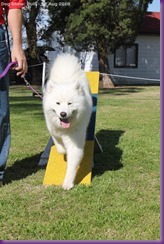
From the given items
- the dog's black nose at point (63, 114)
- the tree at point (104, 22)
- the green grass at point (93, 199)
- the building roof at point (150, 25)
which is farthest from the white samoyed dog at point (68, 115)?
the building roof at point (150, 25)

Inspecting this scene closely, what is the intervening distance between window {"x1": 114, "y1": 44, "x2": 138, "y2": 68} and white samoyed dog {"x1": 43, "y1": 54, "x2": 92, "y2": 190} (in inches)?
839

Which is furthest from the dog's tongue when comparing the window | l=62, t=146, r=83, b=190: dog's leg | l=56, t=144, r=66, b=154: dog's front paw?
the window

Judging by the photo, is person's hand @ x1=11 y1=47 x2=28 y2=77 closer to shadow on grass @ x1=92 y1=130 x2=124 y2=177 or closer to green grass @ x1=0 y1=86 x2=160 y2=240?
green grass @ x1=0 y1=86 x2=160 y2=240

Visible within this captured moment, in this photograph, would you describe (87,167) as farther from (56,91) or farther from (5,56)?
(5,56)

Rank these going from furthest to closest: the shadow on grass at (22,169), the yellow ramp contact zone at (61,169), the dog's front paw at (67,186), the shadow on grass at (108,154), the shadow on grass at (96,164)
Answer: the shadow on grass at (108,154) < the shadow on grass at (96,164) < the shadow on grass at (22,169) < the yellow ramp contact zone at (61,169) < the dog's front paw at (67,186)

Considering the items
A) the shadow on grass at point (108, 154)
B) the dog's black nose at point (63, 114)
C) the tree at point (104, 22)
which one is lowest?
the shadow on grass at point (108, 154)

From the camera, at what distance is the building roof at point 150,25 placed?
2491 cm

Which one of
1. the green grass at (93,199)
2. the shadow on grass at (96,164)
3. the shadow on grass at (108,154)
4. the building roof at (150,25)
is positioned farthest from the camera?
the building roof at (150,25)

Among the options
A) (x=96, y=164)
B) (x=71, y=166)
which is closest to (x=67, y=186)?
(x=71, y=166)

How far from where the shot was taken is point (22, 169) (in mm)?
4508

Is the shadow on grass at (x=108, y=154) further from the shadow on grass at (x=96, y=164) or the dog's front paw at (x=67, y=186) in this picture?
the dog's front paw at (x=67, y=186)

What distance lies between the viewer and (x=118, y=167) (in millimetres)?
4602

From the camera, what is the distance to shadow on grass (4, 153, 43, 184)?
13.8 feet

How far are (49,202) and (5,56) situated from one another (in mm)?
1339
